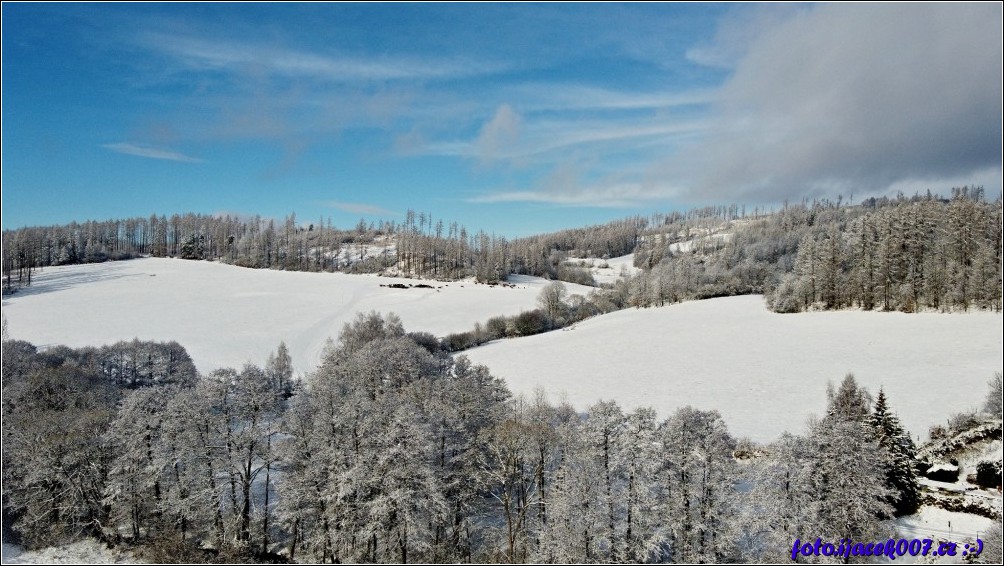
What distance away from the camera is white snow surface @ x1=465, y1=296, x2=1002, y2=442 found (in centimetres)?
4541

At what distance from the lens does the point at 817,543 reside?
24734 mm

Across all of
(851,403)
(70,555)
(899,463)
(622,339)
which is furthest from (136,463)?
(622,339)

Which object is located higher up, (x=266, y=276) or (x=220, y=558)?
(x=266, y=276)

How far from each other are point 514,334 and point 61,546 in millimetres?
66650

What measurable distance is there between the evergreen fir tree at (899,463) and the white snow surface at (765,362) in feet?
27.7

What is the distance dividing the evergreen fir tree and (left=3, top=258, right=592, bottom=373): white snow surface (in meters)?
63.9

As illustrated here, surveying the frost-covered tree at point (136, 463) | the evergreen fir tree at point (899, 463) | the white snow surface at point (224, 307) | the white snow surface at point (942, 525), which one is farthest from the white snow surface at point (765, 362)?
the frost-covered tree at point (136, 463)

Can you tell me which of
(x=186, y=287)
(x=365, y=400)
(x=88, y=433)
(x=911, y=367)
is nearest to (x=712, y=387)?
(x=911, y=367)

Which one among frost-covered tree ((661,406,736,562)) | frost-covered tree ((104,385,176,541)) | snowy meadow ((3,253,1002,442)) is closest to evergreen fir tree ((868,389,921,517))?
snowy meadow ((3,253,1002,442))

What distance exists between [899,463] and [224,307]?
342 feet

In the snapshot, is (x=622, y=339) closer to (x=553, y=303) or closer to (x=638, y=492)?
(x=553, y=303)

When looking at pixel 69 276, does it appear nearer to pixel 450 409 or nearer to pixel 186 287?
pixel 186 287

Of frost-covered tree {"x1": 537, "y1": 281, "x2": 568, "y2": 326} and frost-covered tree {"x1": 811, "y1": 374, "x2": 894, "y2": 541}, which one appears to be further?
frost-covered tree {"x1": 537, "y1": 281, "x2": 568, "y2": 326}

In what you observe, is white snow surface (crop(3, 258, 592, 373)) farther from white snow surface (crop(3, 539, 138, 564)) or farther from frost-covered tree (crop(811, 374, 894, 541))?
frost-covered tree (crop(811, 374, 894, 541))
